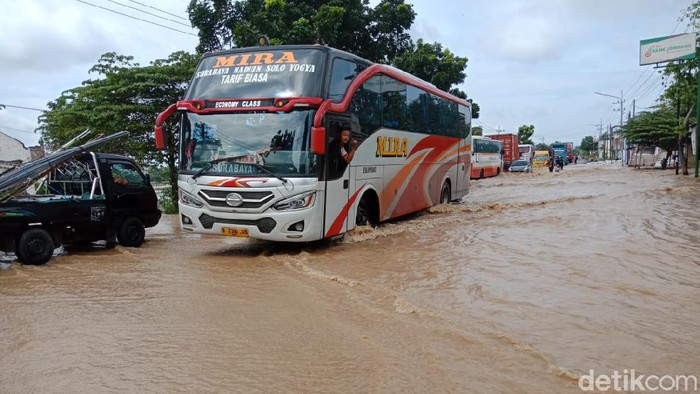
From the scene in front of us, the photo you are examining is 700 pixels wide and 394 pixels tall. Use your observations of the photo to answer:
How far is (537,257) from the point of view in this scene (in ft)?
26.5

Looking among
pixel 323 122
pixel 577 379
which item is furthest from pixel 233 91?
pixel 577 379

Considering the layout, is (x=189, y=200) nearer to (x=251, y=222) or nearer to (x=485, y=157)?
(x=251, y=222)

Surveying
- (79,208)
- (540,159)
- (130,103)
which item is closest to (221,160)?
(79,208)

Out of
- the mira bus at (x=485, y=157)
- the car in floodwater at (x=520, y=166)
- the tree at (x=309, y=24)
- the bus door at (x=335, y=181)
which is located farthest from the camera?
the car in floodwater at (x=520, y=166)

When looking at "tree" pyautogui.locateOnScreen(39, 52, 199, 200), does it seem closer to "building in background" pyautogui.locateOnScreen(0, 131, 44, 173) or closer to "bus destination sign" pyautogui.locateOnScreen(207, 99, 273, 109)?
"bus destination sign" pyautogui.locateOnScreen(207, 99, 273, 109)

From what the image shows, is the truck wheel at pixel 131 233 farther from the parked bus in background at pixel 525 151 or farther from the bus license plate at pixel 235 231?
the parked bus in background at pixel 525 151

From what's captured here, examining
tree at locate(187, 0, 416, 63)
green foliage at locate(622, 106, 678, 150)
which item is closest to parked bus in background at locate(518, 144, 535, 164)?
green foliage at locate(622, 106, 678, 150)

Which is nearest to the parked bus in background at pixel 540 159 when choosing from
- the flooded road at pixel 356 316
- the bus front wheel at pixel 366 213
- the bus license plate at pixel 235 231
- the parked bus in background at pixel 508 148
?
the parked bus in background at pixel 508 148

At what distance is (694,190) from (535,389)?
1958 centimetres

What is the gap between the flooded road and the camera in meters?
3.91

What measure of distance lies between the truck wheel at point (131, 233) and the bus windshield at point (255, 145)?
6.99 ft

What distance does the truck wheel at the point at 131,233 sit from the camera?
9.58m

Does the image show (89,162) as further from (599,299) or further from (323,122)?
(599,299)

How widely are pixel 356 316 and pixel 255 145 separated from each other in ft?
12.4
